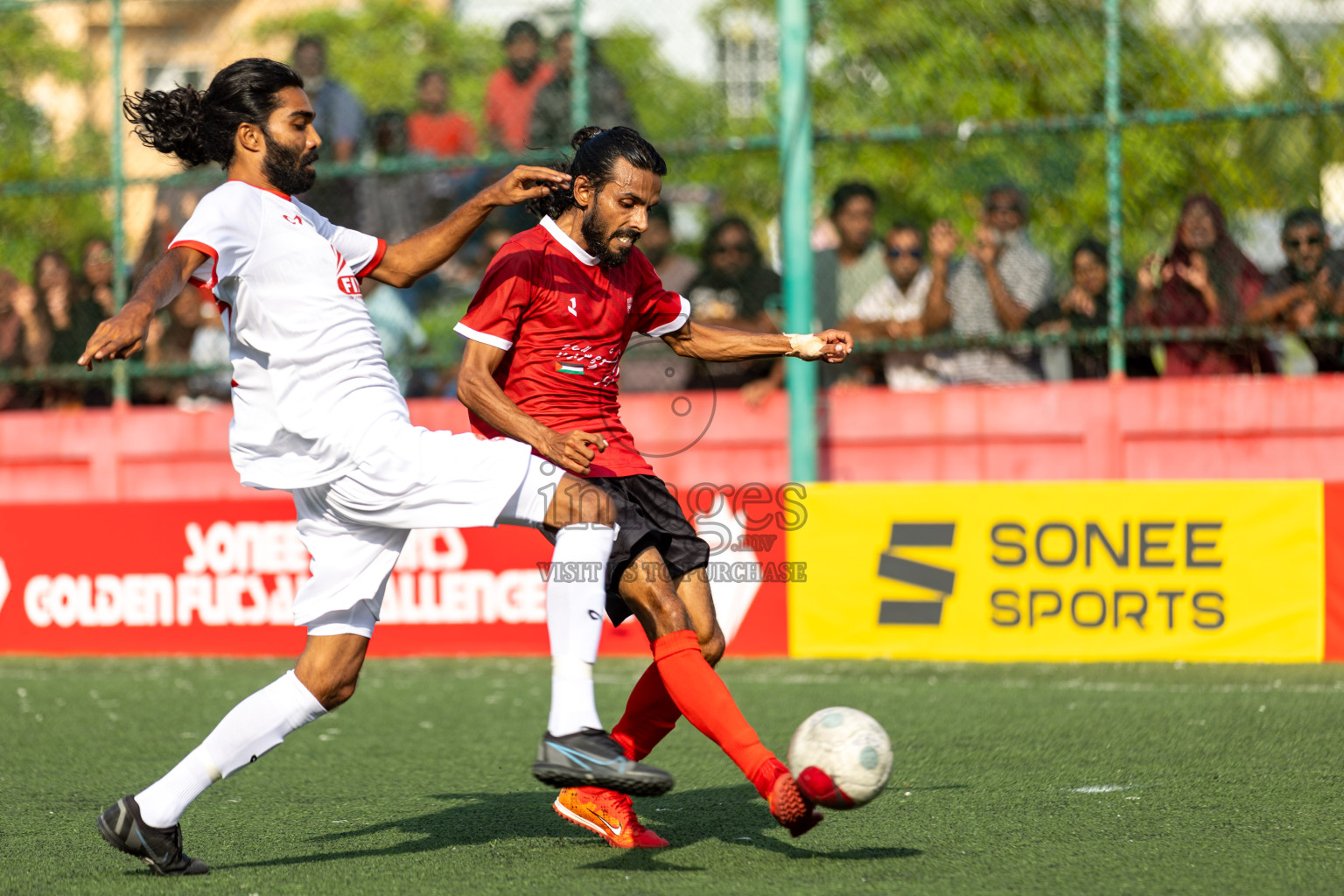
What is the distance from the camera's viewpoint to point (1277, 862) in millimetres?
4277

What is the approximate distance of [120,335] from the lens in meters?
3.78

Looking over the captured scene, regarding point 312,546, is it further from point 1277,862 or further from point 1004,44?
point 1004,44

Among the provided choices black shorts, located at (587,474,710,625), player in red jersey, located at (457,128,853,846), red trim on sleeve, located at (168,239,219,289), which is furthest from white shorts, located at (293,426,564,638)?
red trim on sleeve, located at (168,239,219,289)

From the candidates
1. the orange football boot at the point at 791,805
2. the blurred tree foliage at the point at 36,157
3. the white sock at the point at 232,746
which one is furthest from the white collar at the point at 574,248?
the blurred tree foliage at the point at 36,157

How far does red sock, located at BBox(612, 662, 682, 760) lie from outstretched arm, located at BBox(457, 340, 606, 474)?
0.78 m

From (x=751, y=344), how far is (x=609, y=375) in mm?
468

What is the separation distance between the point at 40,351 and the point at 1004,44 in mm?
6690

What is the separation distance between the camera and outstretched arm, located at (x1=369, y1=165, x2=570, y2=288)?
4277 millimetres

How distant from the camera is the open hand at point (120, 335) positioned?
372 centimetres

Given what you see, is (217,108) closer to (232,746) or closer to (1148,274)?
(232,746)

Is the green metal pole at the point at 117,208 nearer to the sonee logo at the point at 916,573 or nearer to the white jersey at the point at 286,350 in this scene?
the sonee logo at the point at 916,573

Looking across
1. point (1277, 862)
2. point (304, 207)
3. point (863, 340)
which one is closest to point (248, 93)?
point (304, 207)

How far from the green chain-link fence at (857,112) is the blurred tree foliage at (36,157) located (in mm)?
20

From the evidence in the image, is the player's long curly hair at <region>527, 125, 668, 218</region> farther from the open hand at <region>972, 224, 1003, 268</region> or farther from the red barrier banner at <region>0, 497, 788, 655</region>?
the open hand at <region>972, 224, 1003, 268</region>
